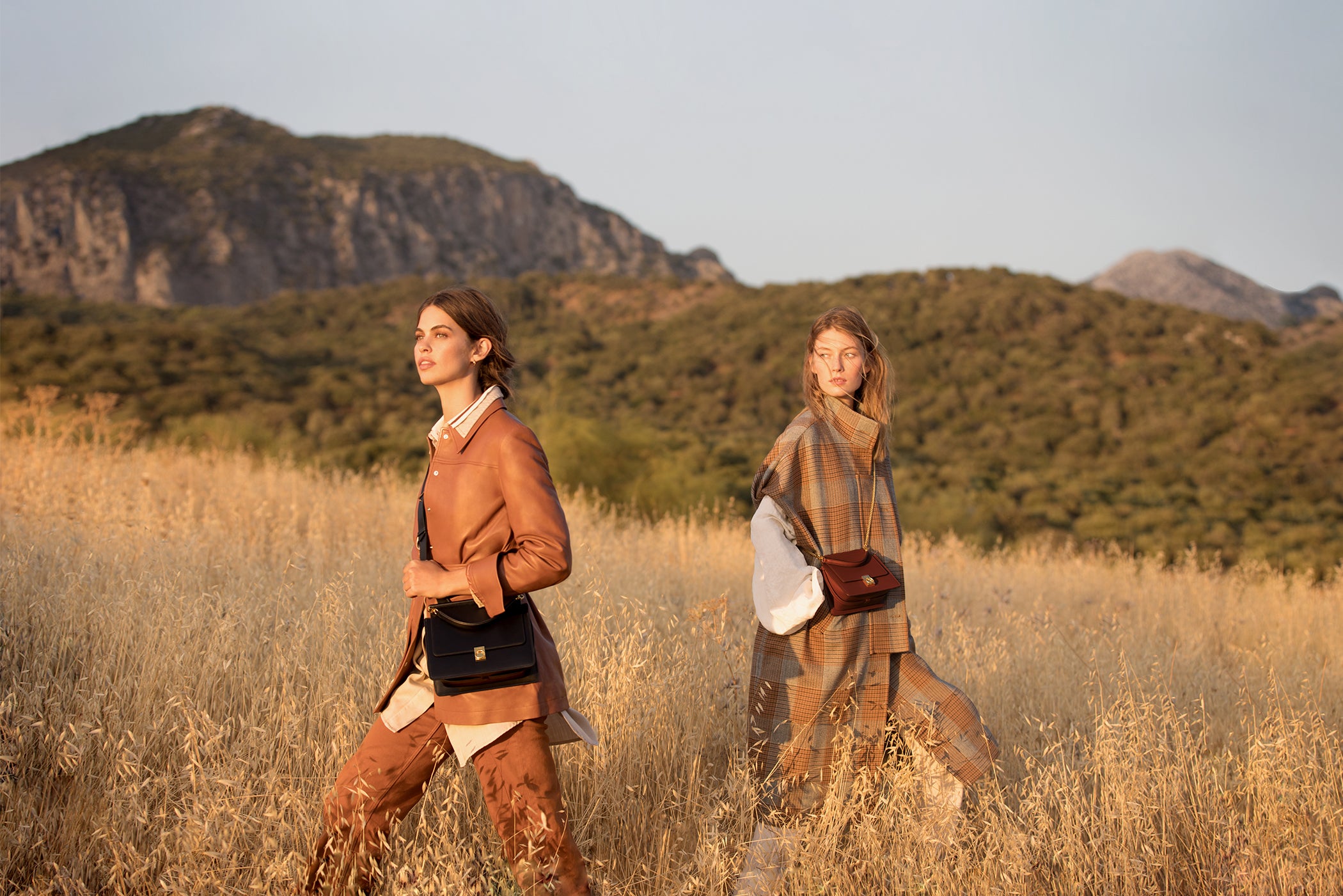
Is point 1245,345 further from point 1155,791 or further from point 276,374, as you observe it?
point 1155,791

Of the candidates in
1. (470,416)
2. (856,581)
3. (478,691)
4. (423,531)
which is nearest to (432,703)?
(478,691)

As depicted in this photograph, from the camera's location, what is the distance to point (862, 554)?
8.77 ft

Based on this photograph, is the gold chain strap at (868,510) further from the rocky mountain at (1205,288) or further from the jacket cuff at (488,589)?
the rocky mountain at (1205,288)

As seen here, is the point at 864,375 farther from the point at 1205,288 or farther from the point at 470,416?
the point at 1205,288

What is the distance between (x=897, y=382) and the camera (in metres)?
10.8

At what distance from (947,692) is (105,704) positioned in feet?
10.1

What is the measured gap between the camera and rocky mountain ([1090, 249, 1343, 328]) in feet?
291

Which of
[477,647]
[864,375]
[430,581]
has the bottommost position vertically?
[477,647]

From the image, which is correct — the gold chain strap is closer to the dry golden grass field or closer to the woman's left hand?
the dry golden grass field

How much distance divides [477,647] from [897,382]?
9344 mm

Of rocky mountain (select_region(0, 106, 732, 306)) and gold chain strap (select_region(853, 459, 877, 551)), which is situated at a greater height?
rocky mountain (select_region(0, 106, 732, 306))

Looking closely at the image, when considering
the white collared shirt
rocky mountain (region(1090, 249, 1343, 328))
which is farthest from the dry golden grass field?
rocky mountain (region(1090, 249, 1343, 328))

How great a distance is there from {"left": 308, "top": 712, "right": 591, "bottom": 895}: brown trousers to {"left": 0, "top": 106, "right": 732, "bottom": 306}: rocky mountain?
65.3 m

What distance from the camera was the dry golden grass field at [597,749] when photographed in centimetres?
267
